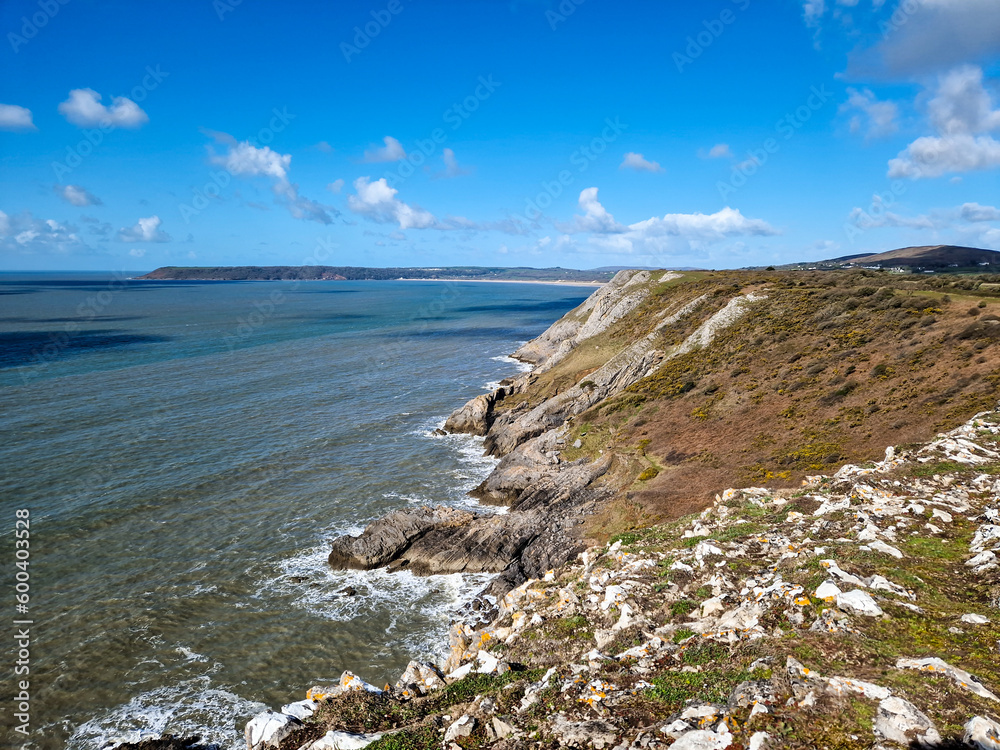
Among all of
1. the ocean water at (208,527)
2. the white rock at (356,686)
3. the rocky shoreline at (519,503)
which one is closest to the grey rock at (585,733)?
the white rock at (356,686)

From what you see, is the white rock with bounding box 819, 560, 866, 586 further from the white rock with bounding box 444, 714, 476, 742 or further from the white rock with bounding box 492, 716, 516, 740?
the white rock with bounding box 444, 714, 476, 742

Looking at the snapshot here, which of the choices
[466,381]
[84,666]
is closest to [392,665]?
[84,666]

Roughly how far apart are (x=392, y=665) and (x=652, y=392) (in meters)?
29.4

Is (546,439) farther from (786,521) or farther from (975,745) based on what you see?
(975,745)

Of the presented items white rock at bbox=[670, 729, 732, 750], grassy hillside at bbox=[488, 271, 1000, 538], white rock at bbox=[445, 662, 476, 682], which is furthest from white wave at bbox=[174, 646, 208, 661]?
white rock at bbox=[670, 729, 732, 750]

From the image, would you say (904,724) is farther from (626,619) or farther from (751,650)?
(626,619)

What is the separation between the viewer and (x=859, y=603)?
10.1 metres

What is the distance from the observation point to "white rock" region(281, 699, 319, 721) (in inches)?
451

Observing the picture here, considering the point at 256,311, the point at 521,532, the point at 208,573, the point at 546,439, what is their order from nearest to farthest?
the point at 208,573 → the point at 521,532 → the point at 546,439 → the point at 256,311

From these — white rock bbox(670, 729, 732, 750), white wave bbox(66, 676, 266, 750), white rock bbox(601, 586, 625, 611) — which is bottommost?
white wave bbox(66, 676, 266, 750)

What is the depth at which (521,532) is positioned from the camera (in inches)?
1085

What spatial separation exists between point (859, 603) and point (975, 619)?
69.6 inches

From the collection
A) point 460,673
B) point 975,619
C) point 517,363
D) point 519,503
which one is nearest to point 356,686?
point 460,673

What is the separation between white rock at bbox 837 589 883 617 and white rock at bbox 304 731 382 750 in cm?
965
